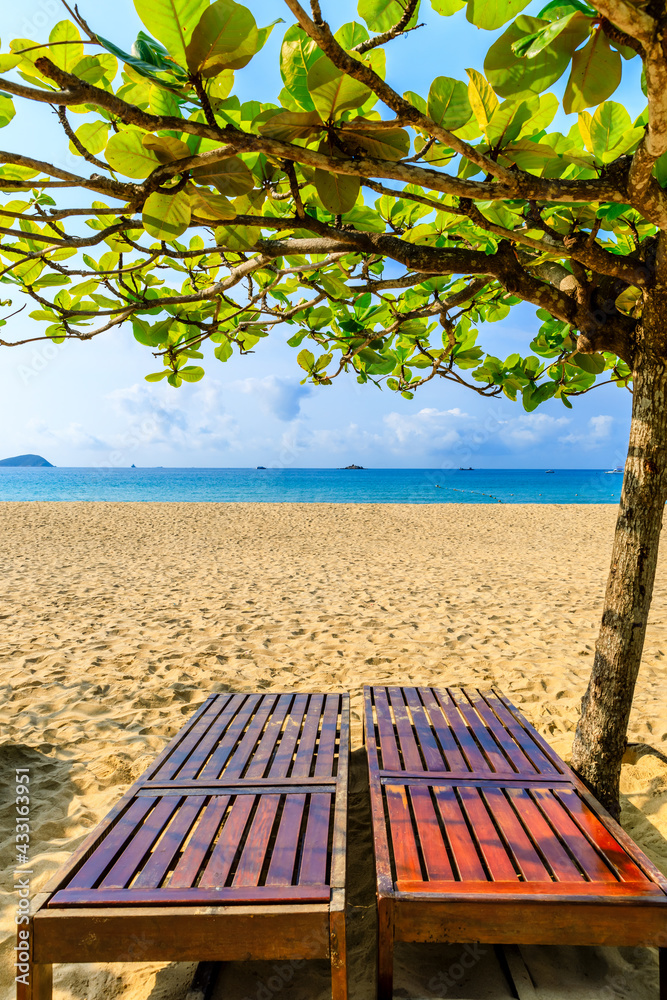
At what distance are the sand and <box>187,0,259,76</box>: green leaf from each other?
2596 millimetres

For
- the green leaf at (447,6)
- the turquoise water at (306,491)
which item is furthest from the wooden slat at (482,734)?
the turquoise water at (306,491)

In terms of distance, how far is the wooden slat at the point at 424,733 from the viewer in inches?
93.6

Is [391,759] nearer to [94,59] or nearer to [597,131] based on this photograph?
[597,131]

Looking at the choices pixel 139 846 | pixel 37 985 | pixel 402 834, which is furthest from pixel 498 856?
pixel 37 985

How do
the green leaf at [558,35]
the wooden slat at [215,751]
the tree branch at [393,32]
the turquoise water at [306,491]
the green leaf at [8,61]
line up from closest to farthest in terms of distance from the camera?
1. the green leaf at [558,35]
2. the green leaf at [8,61]
3. the tree branch at [393,32]
4. the wooden slat at [215,751]
5. the turquoise water at [306,491]

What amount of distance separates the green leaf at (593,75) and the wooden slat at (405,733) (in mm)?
2295

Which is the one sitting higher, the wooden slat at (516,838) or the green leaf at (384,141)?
the green leaf at (384,141)

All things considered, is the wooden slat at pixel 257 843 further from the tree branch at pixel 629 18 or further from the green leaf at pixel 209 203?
the tree branch at pixel 629 18

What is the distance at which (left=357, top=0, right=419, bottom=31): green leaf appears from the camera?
1.15 meters

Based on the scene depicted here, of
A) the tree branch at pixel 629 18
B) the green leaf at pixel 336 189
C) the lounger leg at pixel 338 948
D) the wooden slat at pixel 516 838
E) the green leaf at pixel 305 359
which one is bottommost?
the lounger leg at pixel 338 948

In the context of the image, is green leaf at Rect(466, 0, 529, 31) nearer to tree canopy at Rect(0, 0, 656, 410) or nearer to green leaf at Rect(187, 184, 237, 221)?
tree canopy at Rect(0, 0, 656, 410)

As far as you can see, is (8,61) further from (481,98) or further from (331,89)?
→ (481,98)

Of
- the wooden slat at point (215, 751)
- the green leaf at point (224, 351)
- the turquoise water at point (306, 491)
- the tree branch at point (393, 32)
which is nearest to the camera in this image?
the tree branch at point (393, 32)

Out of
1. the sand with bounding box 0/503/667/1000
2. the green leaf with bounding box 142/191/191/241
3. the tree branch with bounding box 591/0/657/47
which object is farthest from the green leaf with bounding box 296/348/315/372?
the sand with bounding box 0/503/667/1000
